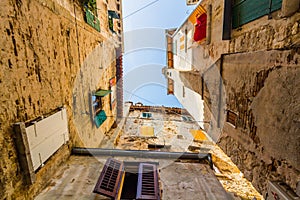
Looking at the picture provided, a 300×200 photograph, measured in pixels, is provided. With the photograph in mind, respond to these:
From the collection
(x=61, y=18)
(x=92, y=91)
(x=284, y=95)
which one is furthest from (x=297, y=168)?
(x=92, y=91)

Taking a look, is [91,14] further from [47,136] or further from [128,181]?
[128,181]

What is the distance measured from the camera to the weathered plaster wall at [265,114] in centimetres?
188

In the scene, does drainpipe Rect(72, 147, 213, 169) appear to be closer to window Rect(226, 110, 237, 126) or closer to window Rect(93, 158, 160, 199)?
window Rect(93, 158, 160, 199)

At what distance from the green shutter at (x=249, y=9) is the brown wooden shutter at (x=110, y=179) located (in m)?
3.84

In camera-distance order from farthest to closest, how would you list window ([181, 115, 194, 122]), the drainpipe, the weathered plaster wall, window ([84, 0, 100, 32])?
→ 1. window ([181, 115, 194, 122])
2. window ([84, 0, 100, 32])
3. the drainpipe
4. the weathered plaster wall

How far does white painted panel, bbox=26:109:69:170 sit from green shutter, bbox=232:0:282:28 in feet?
13.8

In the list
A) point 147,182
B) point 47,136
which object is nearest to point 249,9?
point 147,182

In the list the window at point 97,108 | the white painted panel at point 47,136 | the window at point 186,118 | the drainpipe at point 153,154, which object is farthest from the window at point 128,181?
the window at point 186,118

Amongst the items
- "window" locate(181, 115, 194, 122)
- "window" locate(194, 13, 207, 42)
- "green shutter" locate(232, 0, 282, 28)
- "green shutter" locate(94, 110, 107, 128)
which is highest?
"window" locate(194, 13, 207, 42)

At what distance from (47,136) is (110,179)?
1558mm

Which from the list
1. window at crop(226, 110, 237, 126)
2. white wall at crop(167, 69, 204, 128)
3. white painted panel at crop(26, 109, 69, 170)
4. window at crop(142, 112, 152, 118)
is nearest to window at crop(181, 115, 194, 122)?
white wall at crop(167, 69, 204, 128)

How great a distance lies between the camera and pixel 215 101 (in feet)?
14.2

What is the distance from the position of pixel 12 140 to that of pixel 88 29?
4953mm

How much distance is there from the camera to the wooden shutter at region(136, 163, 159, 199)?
2861 millimetres
